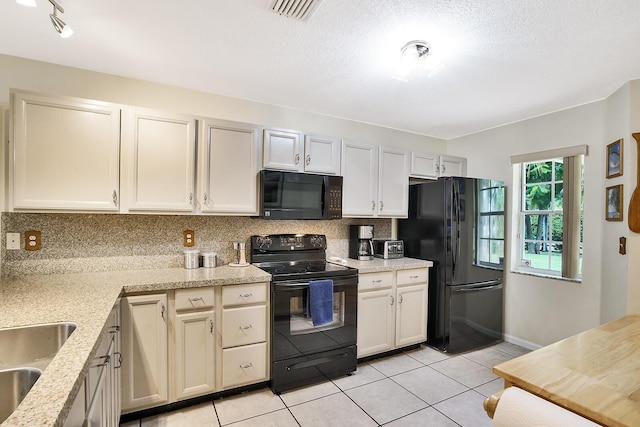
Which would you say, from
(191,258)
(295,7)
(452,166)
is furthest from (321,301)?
(452,166)

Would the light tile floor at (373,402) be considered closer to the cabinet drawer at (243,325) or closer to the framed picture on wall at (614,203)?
the cabinet drawer at (243,325)

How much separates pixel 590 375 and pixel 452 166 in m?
3.10

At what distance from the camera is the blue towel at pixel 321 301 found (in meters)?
2.46

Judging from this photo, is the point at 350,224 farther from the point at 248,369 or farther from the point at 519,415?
the point at 519,415

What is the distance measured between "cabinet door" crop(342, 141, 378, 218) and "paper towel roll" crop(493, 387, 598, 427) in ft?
7.29

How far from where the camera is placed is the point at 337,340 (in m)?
2.61

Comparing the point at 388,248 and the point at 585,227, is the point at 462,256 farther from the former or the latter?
the point at 585,227

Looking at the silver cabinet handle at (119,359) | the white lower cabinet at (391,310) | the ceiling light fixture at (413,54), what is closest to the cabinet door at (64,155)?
the silver cabinet handle at (119,359)

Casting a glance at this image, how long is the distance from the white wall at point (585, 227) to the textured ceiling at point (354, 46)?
29cm

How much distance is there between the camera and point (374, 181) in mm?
3205

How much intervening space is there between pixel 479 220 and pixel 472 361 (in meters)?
1.38

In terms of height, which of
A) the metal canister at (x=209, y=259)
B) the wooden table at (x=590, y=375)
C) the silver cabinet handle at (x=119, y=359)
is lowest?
the silver cabinet handle at (x=119, y=359)

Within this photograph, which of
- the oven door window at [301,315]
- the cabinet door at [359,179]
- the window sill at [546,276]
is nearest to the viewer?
the oven door window at [301,315]

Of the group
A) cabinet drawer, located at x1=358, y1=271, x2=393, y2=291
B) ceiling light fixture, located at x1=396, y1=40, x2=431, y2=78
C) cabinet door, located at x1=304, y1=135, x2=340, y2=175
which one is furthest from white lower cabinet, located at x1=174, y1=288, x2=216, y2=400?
ceiling light fixture, located at x1=396, y1=40, x2=431, y2=78
